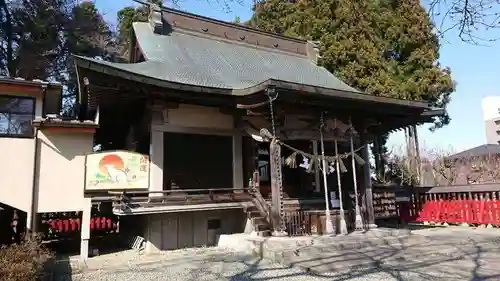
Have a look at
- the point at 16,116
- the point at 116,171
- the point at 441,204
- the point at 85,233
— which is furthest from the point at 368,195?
the point at 16,116

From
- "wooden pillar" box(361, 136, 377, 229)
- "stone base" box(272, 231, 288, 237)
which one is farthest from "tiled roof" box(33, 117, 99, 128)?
"wooden pillar" box(361, 136, 377, 229)

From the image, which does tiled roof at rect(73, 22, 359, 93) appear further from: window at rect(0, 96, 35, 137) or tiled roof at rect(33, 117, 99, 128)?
window at rect(0, 96, 35, 137)

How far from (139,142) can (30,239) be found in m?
4.62

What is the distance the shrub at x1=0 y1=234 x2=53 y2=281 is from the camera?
5.18 m

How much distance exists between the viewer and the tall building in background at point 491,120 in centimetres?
5678

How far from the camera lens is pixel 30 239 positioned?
7219 millimetres

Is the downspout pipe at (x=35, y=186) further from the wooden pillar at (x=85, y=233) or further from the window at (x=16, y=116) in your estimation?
the wooden pillar at (x=85, y=233)

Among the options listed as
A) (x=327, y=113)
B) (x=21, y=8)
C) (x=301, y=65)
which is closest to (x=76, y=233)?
(x=327, y=113)

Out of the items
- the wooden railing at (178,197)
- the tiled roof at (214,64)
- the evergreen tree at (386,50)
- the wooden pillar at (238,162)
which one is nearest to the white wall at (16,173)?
the wooden railing at (178,197)

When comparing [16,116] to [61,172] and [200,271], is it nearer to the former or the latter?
[61,172]

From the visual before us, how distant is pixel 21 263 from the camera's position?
548cm

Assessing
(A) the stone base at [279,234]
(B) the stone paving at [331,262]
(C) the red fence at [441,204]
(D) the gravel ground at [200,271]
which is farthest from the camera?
(C) the red fence at [441,204]

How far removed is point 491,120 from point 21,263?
216ft

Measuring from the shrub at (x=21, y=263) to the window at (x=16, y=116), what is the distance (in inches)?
128
